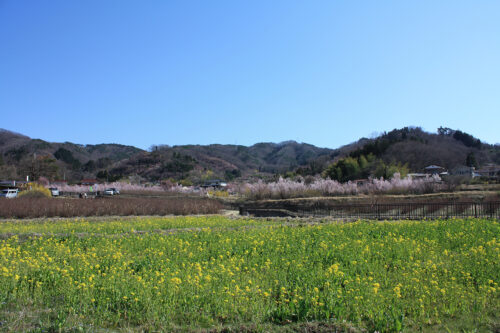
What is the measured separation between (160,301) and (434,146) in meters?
87.9

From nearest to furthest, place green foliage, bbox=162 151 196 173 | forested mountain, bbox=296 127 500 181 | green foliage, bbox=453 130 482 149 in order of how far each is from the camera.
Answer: forested mountain, bbox=296 127 500 181, green foliage, bbox=453 130 482 149, green foliage, bbox=162 151 196 173

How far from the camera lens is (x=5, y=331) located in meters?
5.17

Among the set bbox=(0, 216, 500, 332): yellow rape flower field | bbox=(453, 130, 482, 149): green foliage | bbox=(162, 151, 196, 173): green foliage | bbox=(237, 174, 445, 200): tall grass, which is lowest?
bbox=(0, 216, 500, 332): yellow rape flower field

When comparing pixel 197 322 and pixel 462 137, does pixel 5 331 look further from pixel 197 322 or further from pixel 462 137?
pixel 462 137

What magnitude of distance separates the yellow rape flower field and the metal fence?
1282 cm

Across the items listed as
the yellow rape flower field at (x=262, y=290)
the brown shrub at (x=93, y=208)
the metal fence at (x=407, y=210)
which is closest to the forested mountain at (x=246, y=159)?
the metal fence at (x=407, y=210)

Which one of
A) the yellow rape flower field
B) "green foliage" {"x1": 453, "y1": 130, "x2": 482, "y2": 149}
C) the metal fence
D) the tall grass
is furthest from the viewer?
"green foliage" {"x1": 453, "y1": 130, "x2": 482, "y2": 149}

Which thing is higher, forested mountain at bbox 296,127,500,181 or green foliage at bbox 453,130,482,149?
green foliage at bbox 453,130,482,149

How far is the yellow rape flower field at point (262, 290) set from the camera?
18.1 ft

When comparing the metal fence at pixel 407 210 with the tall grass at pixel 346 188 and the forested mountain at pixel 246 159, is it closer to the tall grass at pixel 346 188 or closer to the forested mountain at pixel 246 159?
the tall grass at pixel 346 188

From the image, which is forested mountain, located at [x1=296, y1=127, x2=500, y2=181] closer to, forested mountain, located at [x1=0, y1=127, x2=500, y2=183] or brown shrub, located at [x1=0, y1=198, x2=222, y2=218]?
forested mountain, located at [x1=0, y1=127, x2=500, y2=183]

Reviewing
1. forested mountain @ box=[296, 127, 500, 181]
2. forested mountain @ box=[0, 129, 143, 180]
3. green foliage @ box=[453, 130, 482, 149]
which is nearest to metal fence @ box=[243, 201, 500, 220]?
forested mountain @ box=[296, 127, 500, 181]

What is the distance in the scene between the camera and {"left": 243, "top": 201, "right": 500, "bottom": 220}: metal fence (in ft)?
70.8

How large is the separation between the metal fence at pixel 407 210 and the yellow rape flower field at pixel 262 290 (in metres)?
12.8
